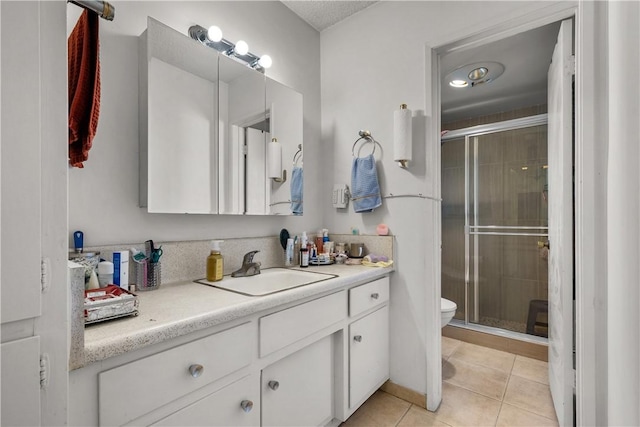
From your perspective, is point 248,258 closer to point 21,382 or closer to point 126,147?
point 126,147

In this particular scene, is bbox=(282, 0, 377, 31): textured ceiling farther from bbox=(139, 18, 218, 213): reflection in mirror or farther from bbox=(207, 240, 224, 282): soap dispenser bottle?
bbox=(207, 240, 224, 282): soap dispenser bottle

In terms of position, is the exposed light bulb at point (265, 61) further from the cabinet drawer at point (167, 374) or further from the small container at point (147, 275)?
the cabinet drawer at point (167, 374)

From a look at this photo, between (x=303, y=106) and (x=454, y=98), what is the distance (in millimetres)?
1685

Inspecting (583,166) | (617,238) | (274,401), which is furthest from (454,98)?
(617,238)

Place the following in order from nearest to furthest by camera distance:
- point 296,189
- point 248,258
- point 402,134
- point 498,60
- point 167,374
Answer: point 167,374, point 248,258, point 402,134, point 296,189, point 498,60

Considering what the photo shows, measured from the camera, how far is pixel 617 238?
23 cm

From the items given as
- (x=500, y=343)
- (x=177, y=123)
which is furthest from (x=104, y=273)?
(x=500, y=343)

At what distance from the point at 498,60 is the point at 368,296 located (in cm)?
199

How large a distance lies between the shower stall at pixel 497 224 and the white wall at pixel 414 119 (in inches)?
53.2

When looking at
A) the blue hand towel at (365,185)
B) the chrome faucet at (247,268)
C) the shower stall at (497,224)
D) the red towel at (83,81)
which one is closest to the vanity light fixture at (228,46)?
the red towel at (83,81)

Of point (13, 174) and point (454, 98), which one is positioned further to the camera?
point (454, 98)

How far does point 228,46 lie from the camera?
1.59m

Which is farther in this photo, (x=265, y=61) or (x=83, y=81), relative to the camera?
(x=265, y=61)

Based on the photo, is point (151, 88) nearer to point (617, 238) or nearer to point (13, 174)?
point (13, 174)
